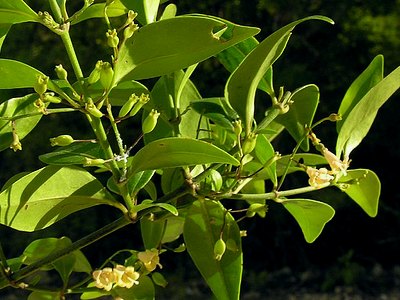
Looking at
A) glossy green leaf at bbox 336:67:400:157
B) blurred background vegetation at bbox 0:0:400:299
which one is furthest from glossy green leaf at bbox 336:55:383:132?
blurred background vegetation at bbox 0:0:400:299

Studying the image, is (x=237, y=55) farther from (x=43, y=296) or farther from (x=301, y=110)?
(x=43, y=296)

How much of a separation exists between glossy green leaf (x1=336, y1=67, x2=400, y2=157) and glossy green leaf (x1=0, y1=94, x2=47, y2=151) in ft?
0.60

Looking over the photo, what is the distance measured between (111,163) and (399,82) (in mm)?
168

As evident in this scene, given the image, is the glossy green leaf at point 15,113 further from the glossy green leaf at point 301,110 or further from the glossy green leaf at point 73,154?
the glossy green leaf at point 301,110

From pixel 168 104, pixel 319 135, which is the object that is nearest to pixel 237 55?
pixel 168 104

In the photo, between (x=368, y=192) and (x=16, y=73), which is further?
(x=368, y=192)

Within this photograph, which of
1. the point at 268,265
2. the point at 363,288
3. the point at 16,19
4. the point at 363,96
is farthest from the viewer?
the point at 268,265

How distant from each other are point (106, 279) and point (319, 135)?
8.31 ft

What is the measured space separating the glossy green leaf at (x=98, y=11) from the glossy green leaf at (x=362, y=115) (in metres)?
0.15

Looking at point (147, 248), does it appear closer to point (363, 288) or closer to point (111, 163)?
point (111, 163)

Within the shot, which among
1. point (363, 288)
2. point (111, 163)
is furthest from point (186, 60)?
point (363, 288)

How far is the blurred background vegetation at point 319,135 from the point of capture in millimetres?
3016

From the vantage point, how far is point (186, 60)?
425 mm

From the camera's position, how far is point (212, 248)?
1.65ft
